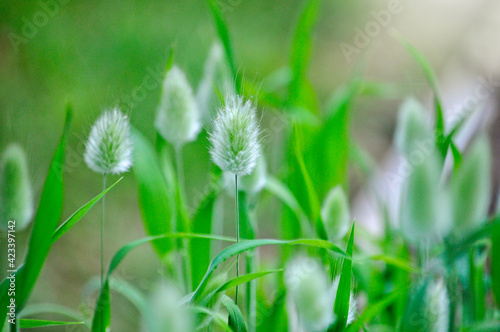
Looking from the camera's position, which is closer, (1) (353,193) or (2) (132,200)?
(2) (132,200)

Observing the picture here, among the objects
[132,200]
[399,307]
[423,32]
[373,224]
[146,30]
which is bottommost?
[399,307]

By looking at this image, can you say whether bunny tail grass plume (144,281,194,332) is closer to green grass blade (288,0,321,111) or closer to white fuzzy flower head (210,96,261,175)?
white fuzzy flower head (210,96,261,175)

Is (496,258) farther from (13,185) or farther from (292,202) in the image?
(13,185)

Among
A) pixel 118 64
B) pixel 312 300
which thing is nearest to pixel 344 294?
pixel 312 300

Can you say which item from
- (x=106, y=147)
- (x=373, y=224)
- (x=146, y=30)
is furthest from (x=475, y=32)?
(x=106, y=147)

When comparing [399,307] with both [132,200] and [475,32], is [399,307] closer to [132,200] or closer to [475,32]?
[132,200]

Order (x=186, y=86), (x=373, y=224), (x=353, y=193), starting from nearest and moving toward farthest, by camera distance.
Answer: (x=186, y=86) < (x=373, y=224) < (x=353, y=193)
